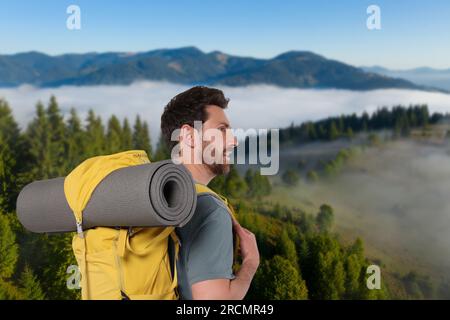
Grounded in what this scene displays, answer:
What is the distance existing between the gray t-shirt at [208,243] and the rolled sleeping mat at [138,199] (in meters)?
0.12

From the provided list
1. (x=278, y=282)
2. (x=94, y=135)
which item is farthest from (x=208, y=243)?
(x=94, y=135)

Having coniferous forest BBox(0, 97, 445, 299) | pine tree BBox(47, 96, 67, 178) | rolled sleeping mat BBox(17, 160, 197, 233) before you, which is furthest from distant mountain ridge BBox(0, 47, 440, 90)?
rolled sleeping mat BBox(17, 160, 197, 233)

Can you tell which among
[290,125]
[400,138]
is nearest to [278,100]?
[290,125]

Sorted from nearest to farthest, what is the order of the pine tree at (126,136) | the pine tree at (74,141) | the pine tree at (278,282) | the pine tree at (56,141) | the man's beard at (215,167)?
1. the man's beard at (215,167)
2. the pine tree at (278,282)
3. the pine tree at (56,141)
4. the pine tree at (74,141)
5. the pine tree at (126,136)

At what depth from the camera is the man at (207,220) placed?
290 centimetres

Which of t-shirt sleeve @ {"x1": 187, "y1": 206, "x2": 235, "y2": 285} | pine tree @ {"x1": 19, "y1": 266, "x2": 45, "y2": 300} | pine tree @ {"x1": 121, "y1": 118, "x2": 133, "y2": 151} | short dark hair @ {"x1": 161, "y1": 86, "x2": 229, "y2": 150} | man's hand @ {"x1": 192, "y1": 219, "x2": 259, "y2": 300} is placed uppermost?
short dark hair @ {"x1": 161, "y1": 86, "x2": 229, "y2": 150}

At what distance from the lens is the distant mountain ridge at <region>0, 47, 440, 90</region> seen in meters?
114

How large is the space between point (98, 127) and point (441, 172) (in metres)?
71.0

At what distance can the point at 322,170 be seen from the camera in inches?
3880

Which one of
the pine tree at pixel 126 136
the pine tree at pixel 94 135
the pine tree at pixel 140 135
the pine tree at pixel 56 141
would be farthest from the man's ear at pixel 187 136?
the pine tree at pixel 140 135

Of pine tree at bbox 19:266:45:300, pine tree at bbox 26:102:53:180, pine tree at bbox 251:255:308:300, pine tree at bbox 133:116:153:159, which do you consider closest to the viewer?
pine tree at bbox 19:266:45:300

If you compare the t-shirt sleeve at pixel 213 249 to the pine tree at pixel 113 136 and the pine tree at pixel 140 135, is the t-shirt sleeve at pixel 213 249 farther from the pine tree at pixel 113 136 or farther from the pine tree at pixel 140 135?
the pine tree at pixel 140 135

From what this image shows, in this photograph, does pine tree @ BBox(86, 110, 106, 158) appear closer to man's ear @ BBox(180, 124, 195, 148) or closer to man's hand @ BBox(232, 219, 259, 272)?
man's ear @ BBox(180, 124, 195, 148)
